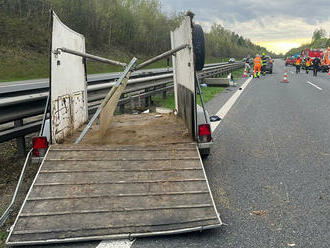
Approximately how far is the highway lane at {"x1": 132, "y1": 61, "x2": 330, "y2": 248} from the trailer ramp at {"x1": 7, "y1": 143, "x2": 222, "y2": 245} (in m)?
0.17

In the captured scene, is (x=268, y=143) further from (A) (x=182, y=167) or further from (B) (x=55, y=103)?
(B) (x=55, y=103)

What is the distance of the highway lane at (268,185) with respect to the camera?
2.81 meters

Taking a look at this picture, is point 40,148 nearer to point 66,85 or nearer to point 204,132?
point 66,85

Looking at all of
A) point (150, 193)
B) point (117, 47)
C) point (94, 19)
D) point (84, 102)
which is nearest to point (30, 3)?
point (94, 19)

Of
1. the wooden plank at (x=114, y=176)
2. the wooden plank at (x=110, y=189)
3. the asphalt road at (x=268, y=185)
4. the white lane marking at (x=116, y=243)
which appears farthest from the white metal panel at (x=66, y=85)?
the asphalt road at (x=268, y=185)

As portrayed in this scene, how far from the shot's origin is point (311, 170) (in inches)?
178

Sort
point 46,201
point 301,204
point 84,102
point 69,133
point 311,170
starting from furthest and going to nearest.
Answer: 1. point 84,102
2. point 69,133
3. point 311,170
4. point 301,204
5. point 46,201

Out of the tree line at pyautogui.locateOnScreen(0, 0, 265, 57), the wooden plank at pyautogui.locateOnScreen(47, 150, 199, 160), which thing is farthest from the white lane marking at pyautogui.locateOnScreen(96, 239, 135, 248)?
Answer: the tree line at pyautogui.locateOnScreen(0, 0, 265, 57)

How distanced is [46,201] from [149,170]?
1063 millimetres

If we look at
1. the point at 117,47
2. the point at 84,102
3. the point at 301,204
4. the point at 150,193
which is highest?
the point at 117,47

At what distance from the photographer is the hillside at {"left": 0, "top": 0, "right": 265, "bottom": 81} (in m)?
33.1

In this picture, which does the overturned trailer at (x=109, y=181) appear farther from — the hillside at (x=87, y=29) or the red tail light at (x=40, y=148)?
the hillside at (x=87, y=29)

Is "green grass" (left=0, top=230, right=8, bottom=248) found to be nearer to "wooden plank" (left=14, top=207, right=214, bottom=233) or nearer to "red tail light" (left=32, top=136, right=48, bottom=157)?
"wooden plank" (left=14, top=207, right=214, bottom=233)

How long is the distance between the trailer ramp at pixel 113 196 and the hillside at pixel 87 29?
25.0 m
